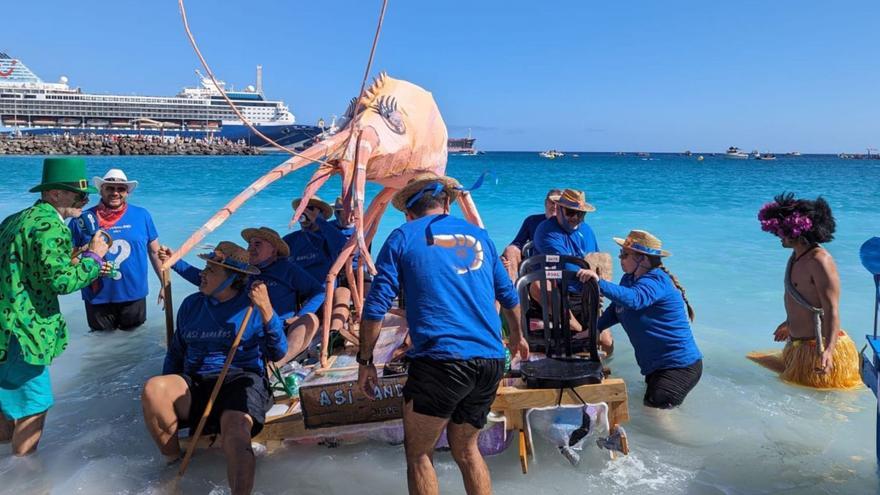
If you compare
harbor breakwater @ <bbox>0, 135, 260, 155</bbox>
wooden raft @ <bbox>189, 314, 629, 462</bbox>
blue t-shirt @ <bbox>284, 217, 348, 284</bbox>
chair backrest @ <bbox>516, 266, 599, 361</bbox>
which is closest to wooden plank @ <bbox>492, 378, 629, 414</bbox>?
wooden raft @ <bbox>189, 314, 629, 462</bbox>

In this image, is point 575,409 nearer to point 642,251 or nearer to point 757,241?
point 642,251

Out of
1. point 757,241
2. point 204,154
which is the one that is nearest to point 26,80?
point 204,154

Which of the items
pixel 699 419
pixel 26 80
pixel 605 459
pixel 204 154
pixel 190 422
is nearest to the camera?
pixel 190 422

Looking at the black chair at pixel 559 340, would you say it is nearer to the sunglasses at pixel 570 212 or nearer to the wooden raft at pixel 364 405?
the wooden raft at pixel 364 405

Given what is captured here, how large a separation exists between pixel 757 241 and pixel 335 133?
12.1 m

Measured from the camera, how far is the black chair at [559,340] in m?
3.48

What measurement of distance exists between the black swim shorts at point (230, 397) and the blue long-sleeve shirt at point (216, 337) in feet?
0.19

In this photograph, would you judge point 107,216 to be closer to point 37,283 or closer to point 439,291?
point 37,283

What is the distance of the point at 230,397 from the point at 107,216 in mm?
2682

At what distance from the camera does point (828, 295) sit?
407 cm

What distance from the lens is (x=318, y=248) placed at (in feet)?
16.9

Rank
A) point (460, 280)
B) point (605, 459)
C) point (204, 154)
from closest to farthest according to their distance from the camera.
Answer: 1. point (460, 280)
2. point (605, 459)
3. point (204, 154)

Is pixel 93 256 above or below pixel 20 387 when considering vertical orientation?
above

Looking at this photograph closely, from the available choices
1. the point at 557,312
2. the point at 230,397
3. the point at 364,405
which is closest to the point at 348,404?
the point at 364,405
